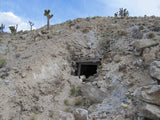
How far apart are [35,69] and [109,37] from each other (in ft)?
23.9

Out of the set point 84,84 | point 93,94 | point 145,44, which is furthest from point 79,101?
point 145,44

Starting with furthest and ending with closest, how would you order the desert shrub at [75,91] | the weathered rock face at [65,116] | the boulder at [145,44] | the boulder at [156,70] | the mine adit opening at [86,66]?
the mine adit opening at [86,66] → the desert shrub at [75,91] → the boulder at [145,44] → the weathered rock face at [65,116] → the boulder at [156,70]

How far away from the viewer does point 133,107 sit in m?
5.26

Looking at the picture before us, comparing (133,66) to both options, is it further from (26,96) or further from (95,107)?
(26,96)

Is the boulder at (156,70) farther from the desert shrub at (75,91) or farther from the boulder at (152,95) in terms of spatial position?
the desert shrub at (75,91)

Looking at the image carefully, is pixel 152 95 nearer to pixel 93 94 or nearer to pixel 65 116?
pixel 93 94

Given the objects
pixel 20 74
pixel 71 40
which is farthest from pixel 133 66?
pixel 20 74

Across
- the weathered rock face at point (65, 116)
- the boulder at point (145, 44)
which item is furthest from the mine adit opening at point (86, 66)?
the weathered rock face at point (65, 116)

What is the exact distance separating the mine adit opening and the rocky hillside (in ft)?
1.36

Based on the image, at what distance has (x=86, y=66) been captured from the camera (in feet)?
42.3

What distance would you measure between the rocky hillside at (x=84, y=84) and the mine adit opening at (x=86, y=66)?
0.41 m

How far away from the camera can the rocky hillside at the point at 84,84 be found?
17.9 ft

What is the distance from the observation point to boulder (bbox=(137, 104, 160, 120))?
4.14 metres

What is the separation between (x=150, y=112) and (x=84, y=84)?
14.8ft
